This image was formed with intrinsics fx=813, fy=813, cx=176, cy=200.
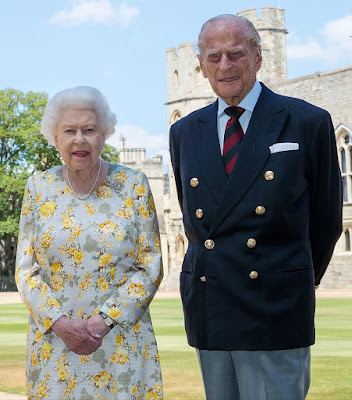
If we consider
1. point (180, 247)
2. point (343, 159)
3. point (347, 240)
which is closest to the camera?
point (343, 159)

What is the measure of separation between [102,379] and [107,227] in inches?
28.6

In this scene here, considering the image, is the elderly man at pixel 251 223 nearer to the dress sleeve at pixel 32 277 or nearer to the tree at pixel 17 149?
the dress sleeve at pixel 32 277

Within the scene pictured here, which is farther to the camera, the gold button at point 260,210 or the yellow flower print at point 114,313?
the yellow flower print at point 114,313

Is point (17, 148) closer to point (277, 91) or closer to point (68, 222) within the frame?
point (277, 91)

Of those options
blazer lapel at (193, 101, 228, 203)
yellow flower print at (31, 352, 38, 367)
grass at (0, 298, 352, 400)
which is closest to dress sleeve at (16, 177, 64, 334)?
yellow flower print at (31, 352, 38, 367)

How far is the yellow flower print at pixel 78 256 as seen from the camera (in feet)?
12.8

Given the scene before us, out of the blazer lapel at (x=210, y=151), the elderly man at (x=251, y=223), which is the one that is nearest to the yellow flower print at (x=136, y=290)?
the elderly man at (x=251, y=223)

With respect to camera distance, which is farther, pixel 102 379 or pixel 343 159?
pixel 343 159

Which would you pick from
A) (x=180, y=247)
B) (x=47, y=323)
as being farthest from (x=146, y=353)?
(x=180, y=247)

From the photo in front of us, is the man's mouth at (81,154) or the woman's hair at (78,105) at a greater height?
the woman's hair at (78,105)

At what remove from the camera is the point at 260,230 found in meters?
3.28

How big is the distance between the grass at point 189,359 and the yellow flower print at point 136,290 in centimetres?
349

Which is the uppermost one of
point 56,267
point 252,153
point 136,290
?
point 252,153

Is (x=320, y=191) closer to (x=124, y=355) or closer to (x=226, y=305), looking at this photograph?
(x=226, y=305)
